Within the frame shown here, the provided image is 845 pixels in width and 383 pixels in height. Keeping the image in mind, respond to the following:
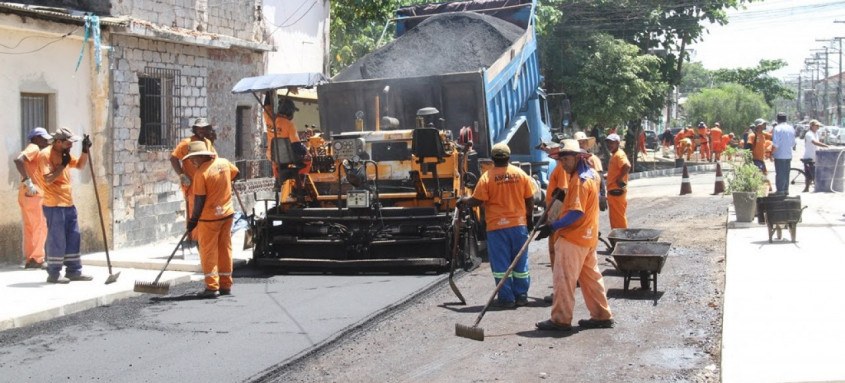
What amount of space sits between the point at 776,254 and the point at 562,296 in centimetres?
453

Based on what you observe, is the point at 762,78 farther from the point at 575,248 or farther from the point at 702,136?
the point at 575,248

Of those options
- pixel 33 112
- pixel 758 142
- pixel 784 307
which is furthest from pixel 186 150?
pixel 758 142

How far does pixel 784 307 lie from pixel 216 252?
16.7 ft

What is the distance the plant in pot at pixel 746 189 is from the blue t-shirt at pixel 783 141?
75.3 inches

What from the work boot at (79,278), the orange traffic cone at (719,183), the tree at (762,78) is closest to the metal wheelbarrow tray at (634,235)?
the work boot at (79,278)

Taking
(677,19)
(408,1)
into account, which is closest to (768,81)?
(677,19)

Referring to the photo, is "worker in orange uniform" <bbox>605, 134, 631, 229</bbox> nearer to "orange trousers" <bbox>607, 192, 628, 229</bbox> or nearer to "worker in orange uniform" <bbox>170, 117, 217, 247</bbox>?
"orange trousers" <bbox>607, 192, 628, 229</bbox>

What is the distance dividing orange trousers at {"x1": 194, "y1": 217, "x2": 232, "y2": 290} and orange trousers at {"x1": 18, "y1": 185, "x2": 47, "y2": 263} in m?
2.98

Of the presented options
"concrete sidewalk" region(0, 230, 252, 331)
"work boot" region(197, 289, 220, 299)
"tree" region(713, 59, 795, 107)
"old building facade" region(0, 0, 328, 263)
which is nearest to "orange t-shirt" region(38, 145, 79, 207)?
"concrete sidewalk" region(0, 230, 252, 331)

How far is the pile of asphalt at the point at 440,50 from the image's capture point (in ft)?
43.4

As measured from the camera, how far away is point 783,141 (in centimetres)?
1722

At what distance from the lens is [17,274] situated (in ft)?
36.5

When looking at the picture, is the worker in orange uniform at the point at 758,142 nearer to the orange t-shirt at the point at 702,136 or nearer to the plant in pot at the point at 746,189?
the plant in pot at the point at 746,189

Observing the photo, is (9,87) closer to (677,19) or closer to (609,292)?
(609,292)
